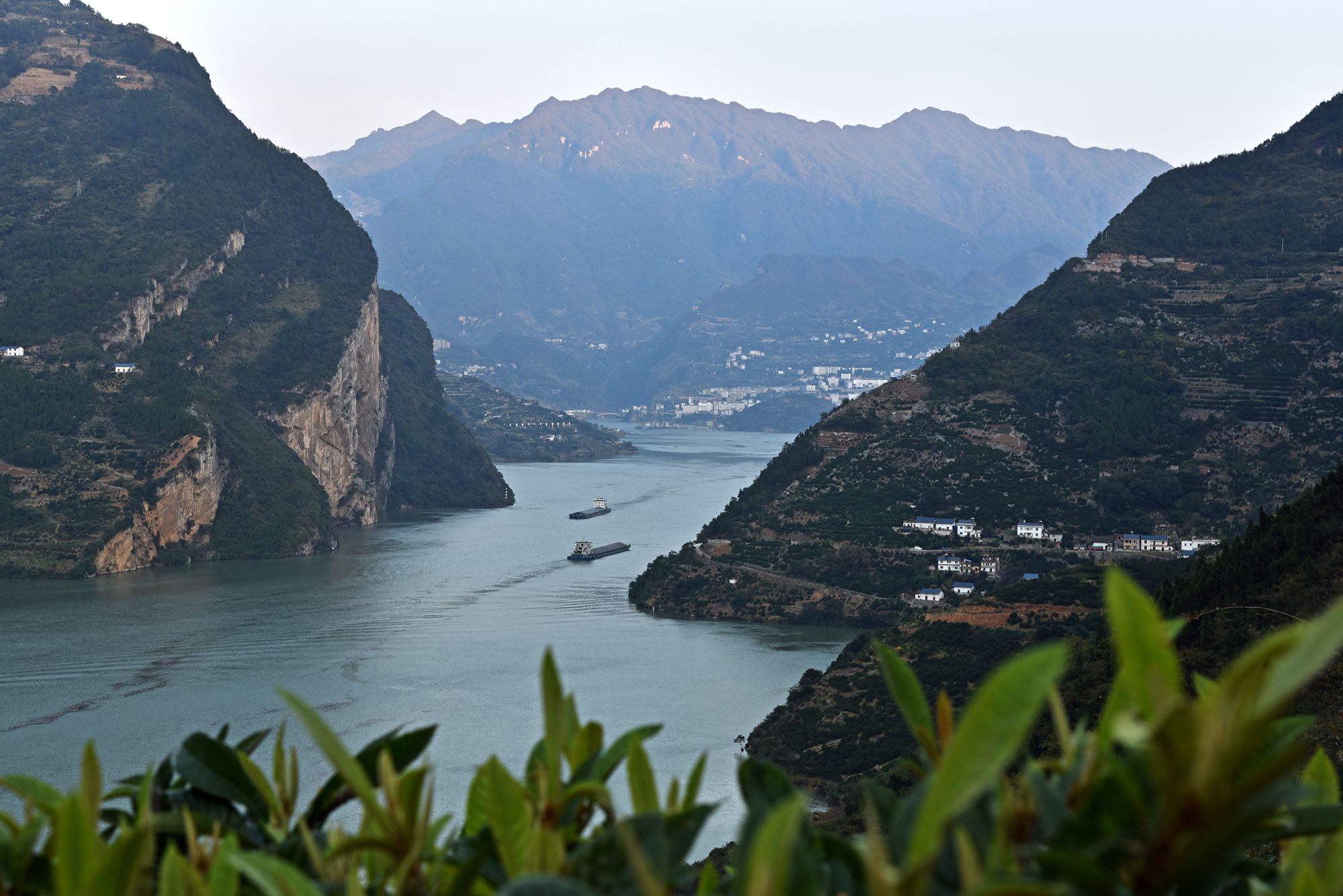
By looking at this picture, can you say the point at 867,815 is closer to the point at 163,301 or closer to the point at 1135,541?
the point at 1135,541

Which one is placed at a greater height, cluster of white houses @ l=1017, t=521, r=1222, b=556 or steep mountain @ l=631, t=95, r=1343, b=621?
steep mountain @ l=631, t=95, r=1343, b=621

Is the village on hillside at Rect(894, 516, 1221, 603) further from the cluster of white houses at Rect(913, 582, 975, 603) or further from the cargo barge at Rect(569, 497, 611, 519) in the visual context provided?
the cargo barge at Rect(569, 497, 611, 519)

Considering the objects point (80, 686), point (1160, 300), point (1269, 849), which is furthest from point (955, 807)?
point (1160, 300)

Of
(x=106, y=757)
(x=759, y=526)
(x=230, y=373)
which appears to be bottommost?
(x=106, y=757)

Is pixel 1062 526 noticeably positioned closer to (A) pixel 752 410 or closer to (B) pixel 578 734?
(B) pixel 578 734

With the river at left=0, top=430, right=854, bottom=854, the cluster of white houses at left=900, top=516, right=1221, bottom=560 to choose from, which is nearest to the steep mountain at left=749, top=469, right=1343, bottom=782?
the river at left=0, top=430, right=854, bottom=854

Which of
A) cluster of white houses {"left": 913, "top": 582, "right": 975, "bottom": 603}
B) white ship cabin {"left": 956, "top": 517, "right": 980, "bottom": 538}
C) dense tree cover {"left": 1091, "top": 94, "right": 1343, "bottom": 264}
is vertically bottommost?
cluster of white houses {"left": 913, "top": 582, "right": 975, "bottom": 603}
